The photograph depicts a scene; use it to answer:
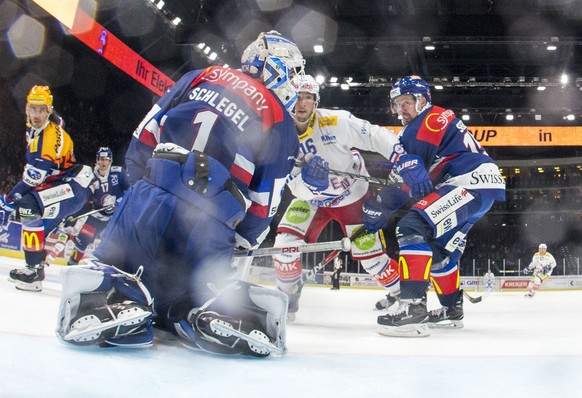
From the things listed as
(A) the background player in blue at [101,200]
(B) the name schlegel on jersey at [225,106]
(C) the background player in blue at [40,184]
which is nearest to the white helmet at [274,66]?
(B) the name schlegel on jersey at [225,106]

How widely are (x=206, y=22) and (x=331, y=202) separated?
26.6 feet

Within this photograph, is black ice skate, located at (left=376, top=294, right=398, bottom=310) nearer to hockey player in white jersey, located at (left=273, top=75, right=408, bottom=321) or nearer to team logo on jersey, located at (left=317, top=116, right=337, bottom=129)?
hockey player in white jersey, located at (left=273, top=75, right=408, bottom=321)

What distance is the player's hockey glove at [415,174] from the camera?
110 inches

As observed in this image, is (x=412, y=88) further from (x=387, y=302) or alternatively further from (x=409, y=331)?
(x=387, y=302)

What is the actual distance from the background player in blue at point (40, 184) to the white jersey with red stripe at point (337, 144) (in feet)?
4.93

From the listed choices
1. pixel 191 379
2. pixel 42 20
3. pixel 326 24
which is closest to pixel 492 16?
pixel 326 24

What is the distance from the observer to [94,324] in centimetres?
140

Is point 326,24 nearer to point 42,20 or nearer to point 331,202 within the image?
point 42,20

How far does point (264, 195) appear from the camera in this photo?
1.81m

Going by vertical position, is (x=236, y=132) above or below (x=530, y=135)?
below

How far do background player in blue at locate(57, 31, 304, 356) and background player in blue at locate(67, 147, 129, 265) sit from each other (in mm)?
3804

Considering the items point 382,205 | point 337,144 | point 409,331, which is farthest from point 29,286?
point 409,331

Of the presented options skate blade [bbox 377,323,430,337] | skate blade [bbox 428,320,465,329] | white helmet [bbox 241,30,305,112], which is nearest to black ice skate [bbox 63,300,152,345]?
white helmet [bbox 241,30,305,112]

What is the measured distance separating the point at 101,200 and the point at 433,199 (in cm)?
401
